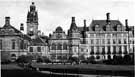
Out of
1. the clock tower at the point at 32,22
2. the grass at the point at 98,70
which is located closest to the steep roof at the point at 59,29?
the clock tower at the point at 32,22

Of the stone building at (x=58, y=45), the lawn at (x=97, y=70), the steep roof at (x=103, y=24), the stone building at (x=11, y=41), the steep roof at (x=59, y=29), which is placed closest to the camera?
the lawn at (x=97, y=70)

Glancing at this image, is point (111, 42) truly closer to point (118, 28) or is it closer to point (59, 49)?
point (118, 28)

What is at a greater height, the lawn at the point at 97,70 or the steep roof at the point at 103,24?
the steep roof at the point at 103,24

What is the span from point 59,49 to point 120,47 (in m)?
13.9

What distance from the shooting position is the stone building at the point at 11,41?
187 ft

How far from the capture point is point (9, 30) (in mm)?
57031

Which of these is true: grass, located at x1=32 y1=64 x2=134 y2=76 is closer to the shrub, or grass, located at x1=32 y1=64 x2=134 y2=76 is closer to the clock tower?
the shrub

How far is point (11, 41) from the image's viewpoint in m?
57.4

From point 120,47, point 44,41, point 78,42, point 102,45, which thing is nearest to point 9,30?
point 44,41

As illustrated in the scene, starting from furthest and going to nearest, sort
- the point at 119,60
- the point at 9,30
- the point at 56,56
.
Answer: the point at 56,56 < the point at 9,30 < the point at 119,60

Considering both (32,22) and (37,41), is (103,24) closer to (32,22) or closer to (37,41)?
(37,41)

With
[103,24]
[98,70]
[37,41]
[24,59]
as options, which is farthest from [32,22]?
[98,70]

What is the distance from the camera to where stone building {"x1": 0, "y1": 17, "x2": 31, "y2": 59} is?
57.0 meters

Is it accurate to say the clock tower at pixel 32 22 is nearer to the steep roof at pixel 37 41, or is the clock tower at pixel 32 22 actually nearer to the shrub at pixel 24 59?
the steep roof at pixel 37 41
